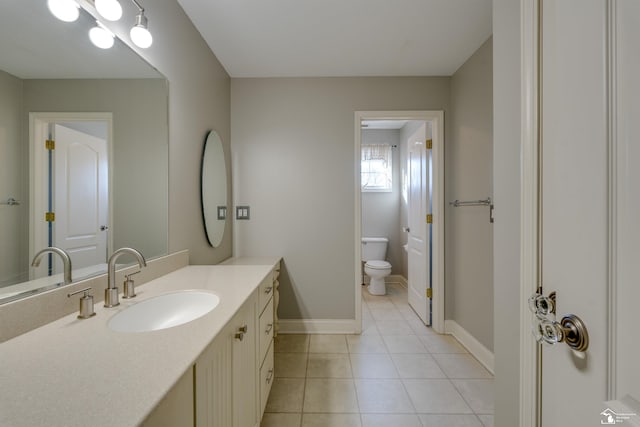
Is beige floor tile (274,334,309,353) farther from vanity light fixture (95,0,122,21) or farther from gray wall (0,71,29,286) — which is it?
vanity light fixture (95,0,122,21)

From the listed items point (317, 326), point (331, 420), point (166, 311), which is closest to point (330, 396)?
point (331, 420)

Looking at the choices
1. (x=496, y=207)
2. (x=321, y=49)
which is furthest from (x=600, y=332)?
(x=321, y=49)

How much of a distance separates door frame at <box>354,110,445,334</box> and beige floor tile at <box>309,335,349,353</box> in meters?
0.22

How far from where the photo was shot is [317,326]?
2.54 m

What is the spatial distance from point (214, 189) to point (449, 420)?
7.28ft

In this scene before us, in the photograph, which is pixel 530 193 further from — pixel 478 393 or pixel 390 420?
pixel 478 393

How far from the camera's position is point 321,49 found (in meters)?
2.12

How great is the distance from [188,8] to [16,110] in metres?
1.37

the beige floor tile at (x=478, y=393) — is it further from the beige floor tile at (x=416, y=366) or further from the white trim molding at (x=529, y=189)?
the white trim molding at (x=529, y=189)

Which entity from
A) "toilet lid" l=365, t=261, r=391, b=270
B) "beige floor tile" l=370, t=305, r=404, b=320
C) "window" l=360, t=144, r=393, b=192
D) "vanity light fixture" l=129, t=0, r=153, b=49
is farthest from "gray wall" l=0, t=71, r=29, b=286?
"window" l=360, t=144, r=393, b=192

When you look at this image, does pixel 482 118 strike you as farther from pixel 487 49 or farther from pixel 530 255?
pixel 530 255

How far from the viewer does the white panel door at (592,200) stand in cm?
45

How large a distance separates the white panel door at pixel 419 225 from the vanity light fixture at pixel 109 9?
8.22ft

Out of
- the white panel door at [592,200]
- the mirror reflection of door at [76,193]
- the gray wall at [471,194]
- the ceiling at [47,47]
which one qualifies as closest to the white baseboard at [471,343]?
the gray wall at [471,194]
